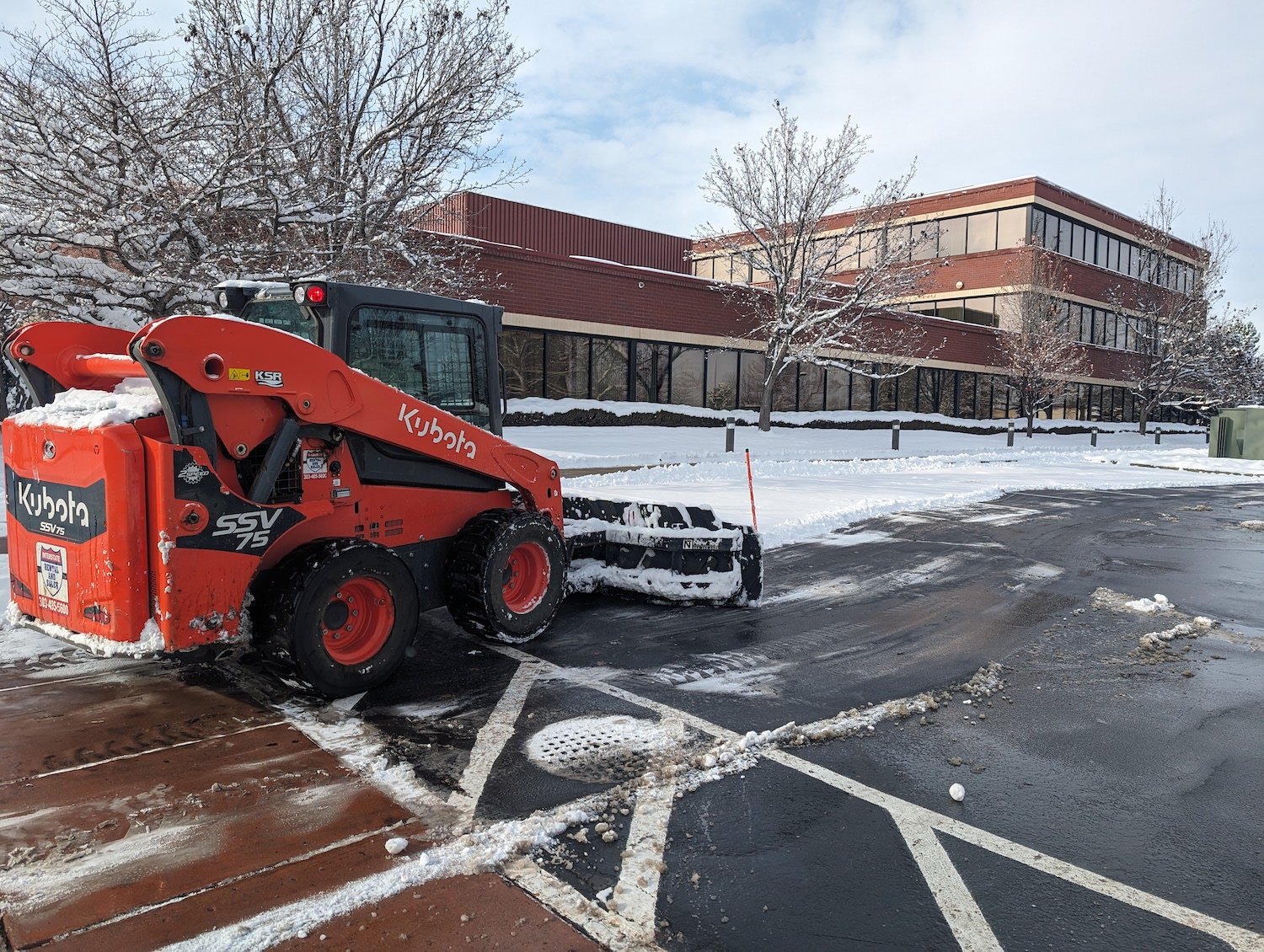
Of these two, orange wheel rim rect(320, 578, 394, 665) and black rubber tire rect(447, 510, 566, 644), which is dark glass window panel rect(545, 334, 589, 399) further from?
orange wheel rim rect(320, 578, 394, 665)

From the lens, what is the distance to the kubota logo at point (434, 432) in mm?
5648

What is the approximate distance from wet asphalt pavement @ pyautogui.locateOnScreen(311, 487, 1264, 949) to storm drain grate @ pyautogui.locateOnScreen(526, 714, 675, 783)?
2 centimetres

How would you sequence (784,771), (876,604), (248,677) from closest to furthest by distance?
(784,771), (248,677), (876,604)

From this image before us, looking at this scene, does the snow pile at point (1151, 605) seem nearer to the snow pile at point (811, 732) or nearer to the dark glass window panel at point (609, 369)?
the snow pile at point (811, 732)

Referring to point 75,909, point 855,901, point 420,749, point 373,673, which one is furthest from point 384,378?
point 855,901

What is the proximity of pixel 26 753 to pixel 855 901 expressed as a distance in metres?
4.11

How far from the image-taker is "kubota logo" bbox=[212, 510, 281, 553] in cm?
462

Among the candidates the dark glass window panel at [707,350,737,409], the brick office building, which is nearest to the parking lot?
the brick office building

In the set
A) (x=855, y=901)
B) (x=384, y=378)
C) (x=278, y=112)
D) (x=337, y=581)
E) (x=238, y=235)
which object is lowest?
(x=855, y=901)

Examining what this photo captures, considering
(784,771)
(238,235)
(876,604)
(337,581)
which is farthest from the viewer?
(238,235)

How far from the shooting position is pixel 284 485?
200 inches

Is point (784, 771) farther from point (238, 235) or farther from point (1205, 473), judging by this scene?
point (1205, 473)

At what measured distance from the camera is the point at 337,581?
5031mm

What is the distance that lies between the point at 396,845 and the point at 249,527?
2.07m
